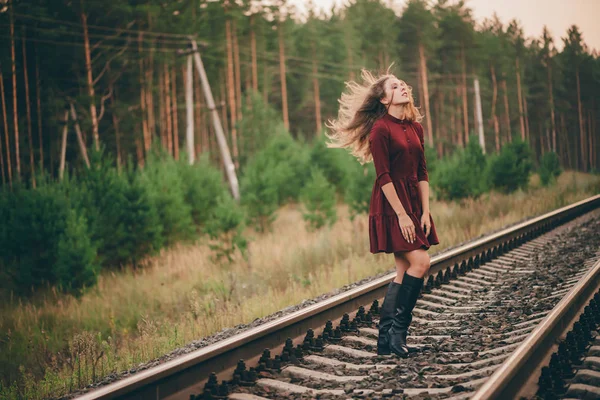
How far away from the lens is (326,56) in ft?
172

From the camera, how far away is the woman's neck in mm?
4473

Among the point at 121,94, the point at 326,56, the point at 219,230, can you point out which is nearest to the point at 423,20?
the point at 326,56

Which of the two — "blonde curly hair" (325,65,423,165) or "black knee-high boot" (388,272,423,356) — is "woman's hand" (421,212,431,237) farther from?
"blonde curly hair" (325,65,423,165)

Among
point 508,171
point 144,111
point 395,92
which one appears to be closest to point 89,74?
point 144,111

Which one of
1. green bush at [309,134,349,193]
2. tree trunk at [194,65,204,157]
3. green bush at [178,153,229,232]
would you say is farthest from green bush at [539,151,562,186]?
tree trunk at [194,65,204,157]

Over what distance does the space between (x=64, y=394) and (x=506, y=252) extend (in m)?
7.04

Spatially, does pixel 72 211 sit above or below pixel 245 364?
above

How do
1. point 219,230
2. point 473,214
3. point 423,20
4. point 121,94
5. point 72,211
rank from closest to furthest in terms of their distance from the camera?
point 72,211
point 219,230
point 473,214
point 121,94
point 423,20

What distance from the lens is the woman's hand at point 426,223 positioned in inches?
172

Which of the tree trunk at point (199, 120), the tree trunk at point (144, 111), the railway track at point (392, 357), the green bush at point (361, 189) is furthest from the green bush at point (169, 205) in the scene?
the tree trunk at point (199, 120)

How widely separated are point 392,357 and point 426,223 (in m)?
1.02

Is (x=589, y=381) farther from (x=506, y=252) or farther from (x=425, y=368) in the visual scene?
(x=506, y=252)

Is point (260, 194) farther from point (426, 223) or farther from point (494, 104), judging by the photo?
point (494, 104)

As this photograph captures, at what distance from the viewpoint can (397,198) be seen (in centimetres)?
421
